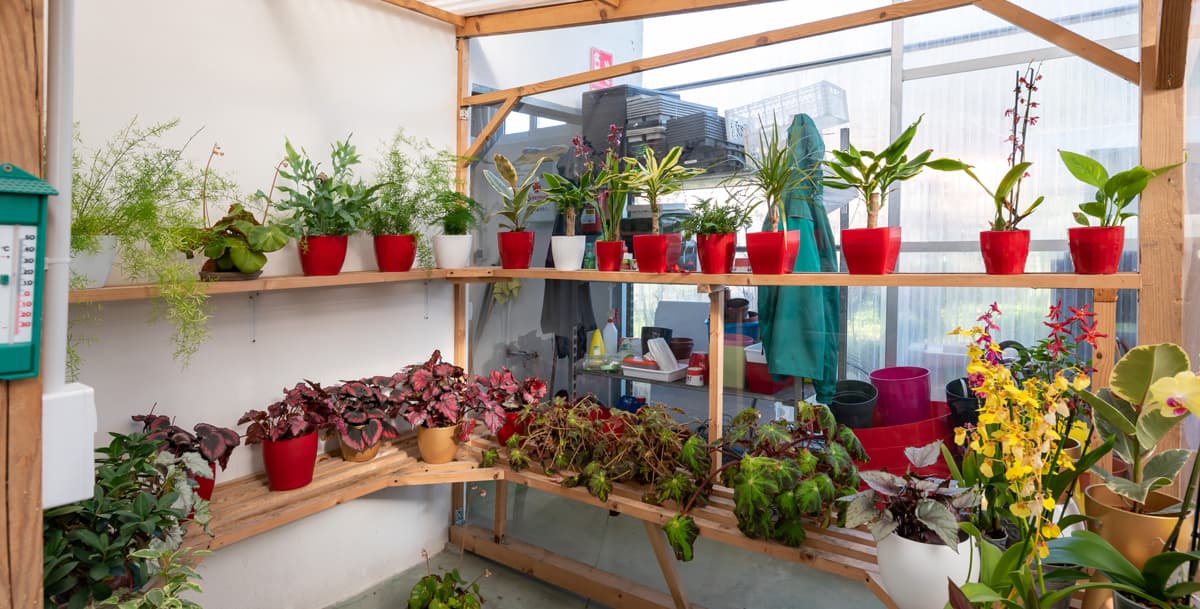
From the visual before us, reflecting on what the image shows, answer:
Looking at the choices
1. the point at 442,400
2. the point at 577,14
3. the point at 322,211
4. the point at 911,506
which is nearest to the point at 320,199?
the point at 322,211

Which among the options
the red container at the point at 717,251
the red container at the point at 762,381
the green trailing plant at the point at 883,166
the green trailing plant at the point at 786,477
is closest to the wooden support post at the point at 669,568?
the green trailing plant at the point at 786,477

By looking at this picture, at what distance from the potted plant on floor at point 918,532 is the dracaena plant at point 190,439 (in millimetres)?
1902

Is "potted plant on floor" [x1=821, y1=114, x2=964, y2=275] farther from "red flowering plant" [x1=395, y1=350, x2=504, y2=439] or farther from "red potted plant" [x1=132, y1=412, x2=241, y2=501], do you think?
"red potted plant" [x1=132, y1=412, x2=241, y2=501]

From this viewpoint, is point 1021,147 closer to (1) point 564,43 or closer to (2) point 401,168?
(1) point 564,43

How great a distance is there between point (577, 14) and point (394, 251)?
4.04 ft

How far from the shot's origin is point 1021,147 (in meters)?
2.07

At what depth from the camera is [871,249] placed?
6.77 feet

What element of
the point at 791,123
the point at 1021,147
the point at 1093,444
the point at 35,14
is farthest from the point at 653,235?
the point at 35,14

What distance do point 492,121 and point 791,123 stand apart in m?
1.43

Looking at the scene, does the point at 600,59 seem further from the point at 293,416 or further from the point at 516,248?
the point at 293,416

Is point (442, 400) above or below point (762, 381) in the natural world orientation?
below

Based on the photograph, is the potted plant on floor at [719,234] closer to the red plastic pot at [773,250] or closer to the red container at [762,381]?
the red plastic pot at [773,250]

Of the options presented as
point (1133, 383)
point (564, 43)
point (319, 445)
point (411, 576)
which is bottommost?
point (411, 576)

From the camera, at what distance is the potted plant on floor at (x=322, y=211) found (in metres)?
2.55
